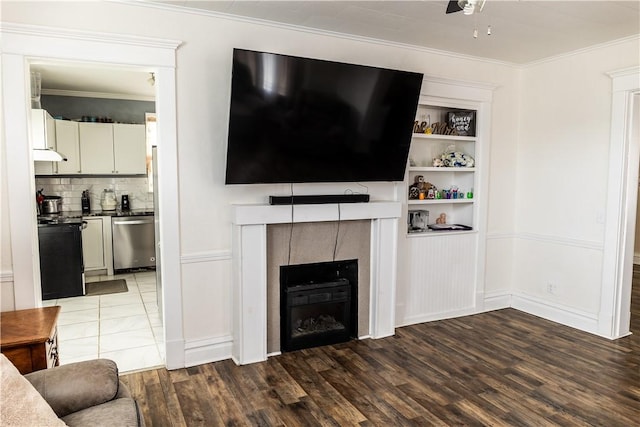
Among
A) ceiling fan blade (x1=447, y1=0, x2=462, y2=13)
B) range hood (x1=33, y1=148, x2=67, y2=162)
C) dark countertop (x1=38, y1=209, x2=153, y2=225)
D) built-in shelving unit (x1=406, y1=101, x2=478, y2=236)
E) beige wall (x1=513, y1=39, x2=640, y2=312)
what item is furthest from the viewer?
dark countertop (x1=38, y1=209, x2=153, y2=225)

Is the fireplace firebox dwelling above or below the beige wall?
below

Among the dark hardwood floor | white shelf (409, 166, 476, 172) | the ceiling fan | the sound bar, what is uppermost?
the ceiling fan

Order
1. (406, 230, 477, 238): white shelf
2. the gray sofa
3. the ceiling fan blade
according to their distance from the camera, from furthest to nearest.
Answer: (406, 230, 477, 238): white shelf
the ceiling fan blade
the gray sofa

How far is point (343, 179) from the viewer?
3.59 meters

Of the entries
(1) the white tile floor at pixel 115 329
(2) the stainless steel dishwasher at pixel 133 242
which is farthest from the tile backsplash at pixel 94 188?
(1) the white tile floor at pixel 115 329

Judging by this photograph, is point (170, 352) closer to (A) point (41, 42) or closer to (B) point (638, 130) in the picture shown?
(A) point (41, 42)

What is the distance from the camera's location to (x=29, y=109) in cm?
273

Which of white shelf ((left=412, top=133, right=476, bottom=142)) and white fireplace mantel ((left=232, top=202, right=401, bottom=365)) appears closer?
white fireplace mantel ((left=232, top=202, right=401, bottom=365))

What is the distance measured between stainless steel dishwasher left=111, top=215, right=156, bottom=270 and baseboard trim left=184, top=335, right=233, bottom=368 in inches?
130

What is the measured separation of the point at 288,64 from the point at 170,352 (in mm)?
2256

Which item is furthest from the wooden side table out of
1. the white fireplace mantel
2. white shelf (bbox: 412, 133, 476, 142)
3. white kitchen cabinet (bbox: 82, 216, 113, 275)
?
white kitchen cabinet (bbox: 82, 216, 113, 275)

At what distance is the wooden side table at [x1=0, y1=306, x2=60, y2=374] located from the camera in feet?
7.00

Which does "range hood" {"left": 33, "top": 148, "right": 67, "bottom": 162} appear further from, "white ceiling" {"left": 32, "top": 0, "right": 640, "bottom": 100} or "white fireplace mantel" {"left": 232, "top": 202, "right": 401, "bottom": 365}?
"white fireplace mantel" {"left": 232, "top": 202, "right": 401, "bottom": 365}

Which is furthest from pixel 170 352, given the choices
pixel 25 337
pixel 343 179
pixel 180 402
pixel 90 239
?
pixel 90 239
